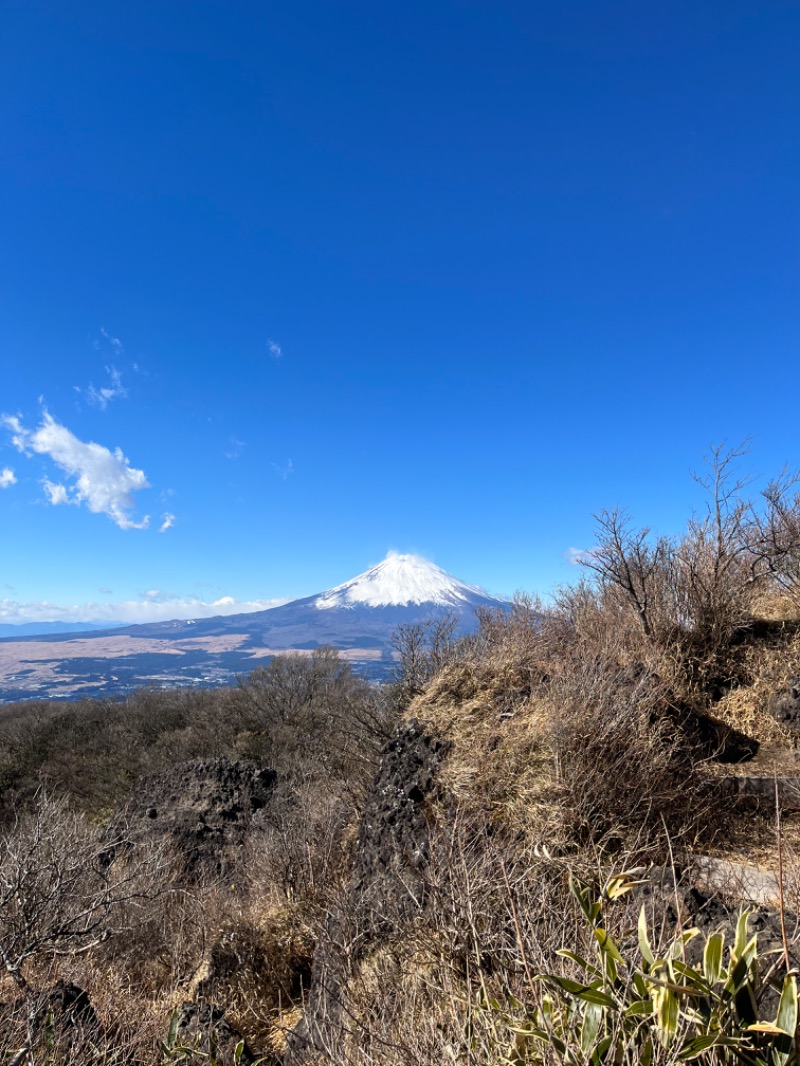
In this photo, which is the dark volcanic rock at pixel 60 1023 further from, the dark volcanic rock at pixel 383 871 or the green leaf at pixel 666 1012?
the green leaf at pixel 666 1012

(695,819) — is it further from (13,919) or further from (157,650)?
(157,650)

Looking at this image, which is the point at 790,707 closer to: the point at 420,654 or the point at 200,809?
the point at 420,654

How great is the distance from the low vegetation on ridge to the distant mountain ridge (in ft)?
196

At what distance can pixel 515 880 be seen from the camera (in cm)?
280

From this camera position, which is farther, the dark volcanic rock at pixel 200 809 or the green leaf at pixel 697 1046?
the dark volcanic rock at pixel 200 809

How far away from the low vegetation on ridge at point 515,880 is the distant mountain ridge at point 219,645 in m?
59.9

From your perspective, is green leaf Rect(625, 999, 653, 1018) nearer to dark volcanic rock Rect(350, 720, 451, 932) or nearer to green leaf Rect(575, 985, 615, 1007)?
green leaf Rect(575, 985, 615, 1007)

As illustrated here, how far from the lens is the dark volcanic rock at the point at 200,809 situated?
13.1 metres

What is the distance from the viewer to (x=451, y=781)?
5.52 metres

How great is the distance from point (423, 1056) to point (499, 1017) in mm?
382

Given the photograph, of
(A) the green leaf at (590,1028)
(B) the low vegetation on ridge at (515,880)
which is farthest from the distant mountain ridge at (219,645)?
(A) the green leaf at (590,1028)

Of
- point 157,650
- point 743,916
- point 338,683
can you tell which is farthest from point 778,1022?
point 157,650

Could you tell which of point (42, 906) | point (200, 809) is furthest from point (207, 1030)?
point (200, 809)

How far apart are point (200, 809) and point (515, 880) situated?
14207 mm
